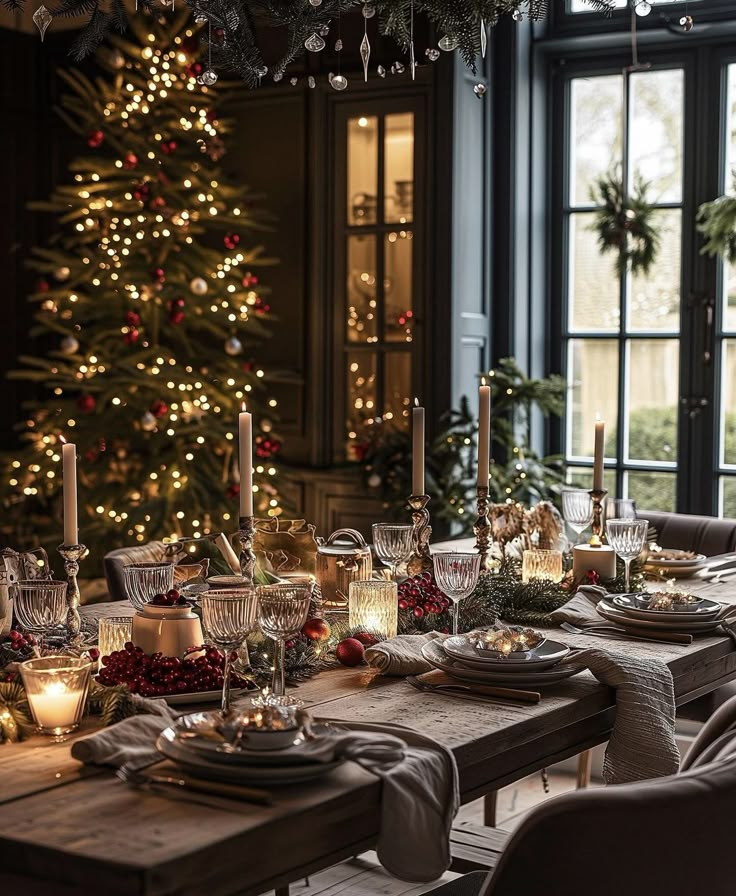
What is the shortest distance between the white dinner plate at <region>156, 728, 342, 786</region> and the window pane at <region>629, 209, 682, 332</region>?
13.3 feet

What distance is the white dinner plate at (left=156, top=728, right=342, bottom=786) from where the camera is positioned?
142 cm

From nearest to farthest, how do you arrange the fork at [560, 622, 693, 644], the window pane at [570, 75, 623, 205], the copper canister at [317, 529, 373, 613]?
the fork at [560, 622, 693, 644], the copper canister at [317, 529, 373, 613], the window pane at [570, 75, 623, 205]

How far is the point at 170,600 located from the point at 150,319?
329 cm

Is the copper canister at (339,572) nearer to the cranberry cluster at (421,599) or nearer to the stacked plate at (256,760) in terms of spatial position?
the cranberry cluster at (421,599)

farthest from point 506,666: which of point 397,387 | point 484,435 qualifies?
point 397,387

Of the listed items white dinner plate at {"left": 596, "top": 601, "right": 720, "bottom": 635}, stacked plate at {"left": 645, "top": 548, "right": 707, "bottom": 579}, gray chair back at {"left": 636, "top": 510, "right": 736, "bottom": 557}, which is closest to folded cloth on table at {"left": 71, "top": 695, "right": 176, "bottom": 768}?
white dinner plate at {"left": 596, "top": 601, "right": 720, "bottom": 635}

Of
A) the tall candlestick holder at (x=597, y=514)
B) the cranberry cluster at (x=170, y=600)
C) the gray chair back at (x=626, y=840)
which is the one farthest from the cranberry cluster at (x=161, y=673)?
the tall candlestick holder at (x=597, y=514)

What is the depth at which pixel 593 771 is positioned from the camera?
407cm

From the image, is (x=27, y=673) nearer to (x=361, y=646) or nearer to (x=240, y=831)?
(x=240, y=831)

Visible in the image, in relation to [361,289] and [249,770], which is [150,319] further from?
[249,770]

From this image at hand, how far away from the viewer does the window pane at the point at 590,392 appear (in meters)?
5.34

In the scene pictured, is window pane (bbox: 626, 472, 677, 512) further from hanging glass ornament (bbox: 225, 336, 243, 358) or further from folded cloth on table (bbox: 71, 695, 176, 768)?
folded cloth on table (bbox: 71, 695, 176, 768)

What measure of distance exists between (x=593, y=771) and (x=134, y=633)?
8.25ft

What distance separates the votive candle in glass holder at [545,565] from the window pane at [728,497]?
2544 millimetres
